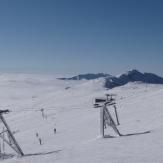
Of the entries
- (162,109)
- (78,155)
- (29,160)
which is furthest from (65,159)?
(162,109)

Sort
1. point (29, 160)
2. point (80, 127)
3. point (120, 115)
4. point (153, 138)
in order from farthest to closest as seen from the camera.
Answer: point (120, 115) < point (80, 127) < point (153, 138) < point (29, 160)

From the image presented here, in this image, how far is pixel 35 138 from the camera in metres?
38.8

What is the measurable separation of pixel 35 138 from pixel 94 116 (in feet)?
31.4

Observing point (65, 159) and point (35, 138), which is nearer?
point (65, 159)

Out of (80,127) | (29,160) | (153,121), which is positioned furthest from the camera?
(80,127)

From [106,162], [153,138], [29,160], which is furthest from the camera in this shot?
[153,138]

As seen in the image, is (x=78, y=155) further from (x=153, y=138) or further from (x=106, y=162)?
(x=153, y=138)

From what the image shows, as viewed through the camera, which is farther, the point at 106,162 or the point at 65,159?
the point at 65,159

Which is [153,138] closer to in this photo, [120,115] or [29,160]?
[29,160]

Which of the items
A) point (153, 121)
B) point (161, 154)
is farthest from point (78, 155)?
point (153, 121)

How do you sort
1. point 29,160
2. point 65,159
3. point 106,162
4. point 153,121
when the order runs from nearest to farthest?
point 106,162
point 65,159
point 29,160
point 153,121

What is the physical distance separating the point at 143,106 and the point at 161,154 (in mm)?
29081

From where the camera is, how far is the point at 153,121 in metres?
32.9

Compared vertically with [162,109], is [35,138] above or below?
below
